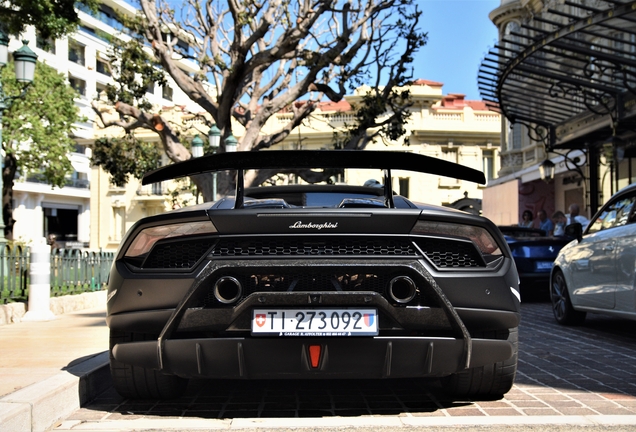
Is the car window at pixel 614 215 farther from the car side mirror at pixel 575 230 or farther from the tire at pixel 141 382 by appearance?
the tire at pixel 141 382

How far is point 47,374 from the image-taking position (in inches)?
207

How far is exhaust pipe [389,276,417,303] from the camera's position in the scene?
4148mm

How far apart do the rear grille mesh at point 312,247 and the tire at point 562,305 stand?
5871mm

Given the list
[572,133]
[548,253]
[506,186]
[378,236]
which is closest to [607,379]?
[378,236]

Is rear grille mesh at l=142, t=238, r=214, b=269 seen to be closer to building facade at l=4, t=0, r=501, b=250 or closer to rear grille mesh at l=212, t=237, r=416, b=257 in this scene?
rear grille mesh at l=212, t=237, r=416, b=257

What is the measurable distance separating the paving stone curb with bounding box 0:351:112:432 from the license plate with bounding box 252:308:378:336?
1.17 m

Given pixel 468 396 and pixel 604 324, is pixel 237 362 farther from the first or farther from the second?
pixel 604 324

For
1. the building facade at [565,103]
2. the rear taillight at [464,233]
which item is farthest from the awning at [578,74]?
the rear taillight at [464,233]

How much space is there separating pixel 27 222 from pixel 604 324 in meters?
58.0

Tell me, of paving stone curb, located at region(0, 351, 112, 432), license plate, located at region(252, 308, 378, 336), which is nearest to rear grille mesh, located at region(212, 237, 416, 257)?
license plate, located at region(252, 308, 378, 336)

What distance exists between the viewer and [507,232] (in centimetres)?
1488

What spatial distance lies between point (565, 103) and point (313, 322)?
56.9 ft

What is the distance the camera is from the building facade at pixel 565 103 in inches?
591

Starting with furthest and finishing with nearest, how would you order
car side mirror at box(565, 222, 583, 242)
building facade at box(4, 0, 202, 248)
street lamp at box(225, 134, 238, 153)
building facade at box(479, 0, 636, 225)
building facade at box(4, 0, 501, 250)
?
1. building facade at box(4, 0, 202, 248)
2. building facade at box(4, 0, 501, 250)
3. street lamp at box(225, 134, 238, 153)
4. building facade at box(479, 0, 636, 225)
5. car side mirror at box(565, 222, 583, 242)
